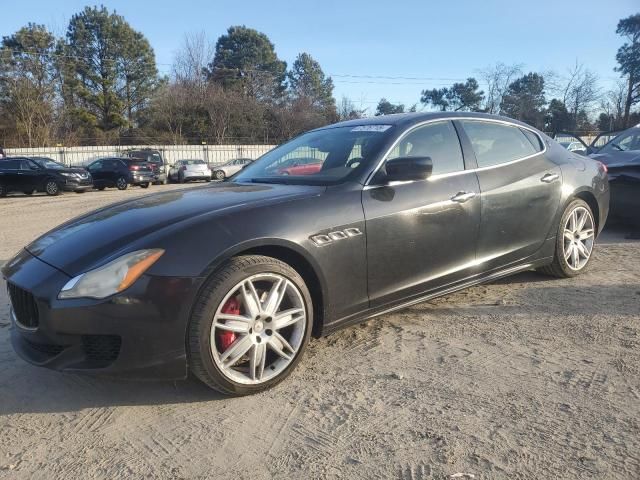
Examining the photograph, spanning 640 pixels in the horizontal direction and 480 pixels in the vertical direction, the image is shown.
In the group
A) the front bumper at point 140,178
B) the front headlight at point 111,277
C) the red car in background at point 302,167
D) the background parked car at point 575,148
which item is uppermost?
the background parked car at point 575,148

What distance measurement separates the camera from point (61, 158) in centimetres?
3300

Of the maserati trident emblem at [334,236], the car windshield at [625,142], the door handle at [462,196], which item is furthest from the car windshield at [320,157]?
the car windshield at [625,142]

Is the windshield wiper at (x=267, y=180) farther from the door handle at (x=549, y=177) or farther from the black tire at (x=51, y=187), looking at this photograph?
the black tire at (x=51, y=187)

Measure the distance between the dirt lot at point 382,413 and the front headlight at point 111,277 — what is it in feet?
2.12

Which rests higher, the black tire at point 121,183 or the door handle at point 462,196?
the door handle at point 462,196

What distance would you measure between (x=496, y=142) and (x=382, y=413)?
2584 mm

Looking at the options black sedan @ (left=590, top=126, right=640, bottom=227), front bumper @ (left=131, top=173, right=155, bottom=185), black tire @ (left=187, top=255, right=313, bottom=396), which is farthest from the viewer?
front bumper @ (left=131, top=173, right=155, bottom=185)

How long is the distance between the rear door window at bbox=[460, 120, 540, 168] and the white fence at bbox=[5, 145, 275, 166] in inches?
1148

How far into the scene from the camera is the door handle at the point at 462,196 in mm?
3606

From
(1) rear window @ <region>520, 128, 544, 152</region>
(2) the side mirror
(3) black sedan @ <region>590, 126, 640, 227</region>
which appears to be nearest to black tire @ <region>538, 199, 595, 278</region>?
(1) rear window @ <region>520, 128, 544, 152</region>

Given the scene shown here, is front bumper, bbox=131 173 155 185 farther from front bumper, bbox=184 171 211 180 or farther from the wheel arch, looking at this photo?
the wheel arch

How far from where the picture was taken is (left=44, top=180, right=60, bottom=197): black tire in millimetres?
18312

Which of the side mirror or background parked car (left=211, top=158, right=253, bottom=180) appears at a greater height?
the side mirror

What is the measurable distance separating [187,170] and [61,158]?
422 inches
